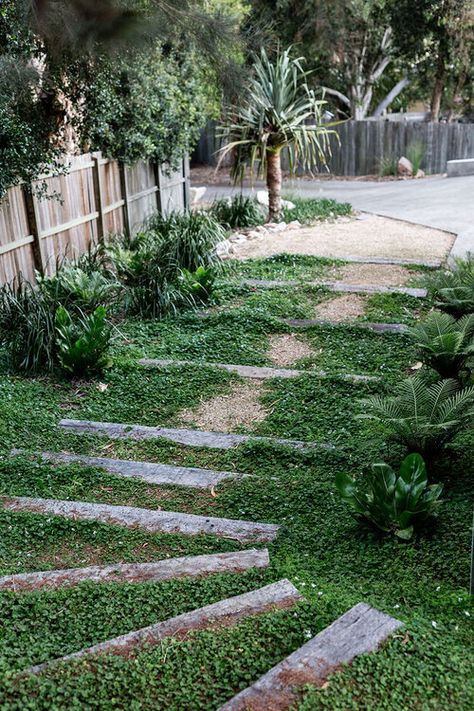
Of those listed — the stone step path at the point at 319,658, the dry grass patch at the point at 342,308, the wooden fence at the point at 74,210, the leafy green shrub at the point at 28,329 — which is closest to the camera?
the stone step path at the point at 319,658

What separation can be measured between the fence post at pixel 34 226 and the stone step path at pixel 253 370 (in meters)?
2.70

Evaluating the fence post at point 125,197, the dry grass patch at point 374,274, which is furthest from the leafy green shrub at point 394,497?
the fence post at point 125,197

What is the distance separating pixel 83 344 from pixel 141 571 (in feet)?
10.5

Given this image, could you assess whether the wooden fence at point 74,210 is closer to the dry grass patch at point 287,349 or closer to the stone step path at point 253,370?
the stone step path at point 253,370

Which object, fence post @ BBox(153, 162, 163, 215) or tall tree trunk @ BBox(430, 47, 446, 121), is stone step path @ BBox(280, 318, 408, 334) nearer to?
fence post @ BBox(153, 162, 163, 215)

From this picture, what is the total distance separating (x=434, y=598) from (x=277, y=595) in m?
0.66

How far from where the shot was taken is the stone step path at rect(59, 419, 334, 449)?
5109 millimetres

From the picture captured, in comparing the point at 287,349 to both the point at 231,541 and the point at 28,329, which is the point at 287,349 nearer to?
the point at 28,329

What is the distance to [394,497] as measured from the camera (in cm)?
369

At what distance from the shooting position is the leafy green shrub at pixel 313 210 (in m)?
13.3

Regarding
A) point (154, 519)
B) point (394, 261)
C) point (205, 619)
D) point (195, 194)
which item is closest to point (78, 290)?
point (154, 519)

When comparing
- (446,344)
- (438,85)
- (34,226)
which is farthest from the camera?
(438,85)

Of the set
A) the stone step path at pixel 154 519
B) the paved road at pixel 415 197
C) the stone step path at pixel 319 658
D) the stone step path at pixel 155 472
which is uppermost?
the stone step path at pixel 319 658

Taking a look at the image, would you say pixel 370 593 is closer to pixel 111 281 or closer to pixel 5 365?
pixel 5 365
